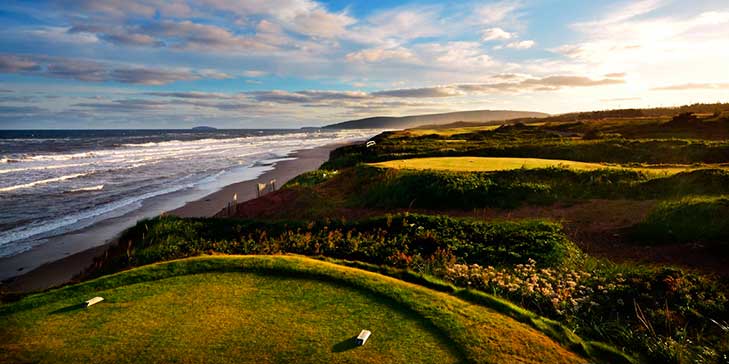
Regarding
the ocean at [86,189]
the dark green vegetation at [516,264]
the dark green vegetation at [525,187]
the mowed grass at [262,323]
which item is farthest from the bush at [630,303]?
the ocean at [86,189]

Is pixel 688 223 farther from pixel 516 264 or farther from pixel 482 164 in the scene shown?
pixel 482 164

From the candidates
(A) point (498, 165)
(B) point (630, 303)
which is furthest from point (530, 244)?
(A) point (498, 165)

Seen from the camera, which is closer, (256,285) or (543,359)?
(543,359)

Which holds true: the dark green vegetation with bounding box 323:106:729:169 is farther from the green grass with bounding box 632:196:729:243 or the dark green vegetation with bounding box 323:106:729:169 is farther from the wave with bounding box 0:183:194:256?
the green grass with bounding box 632:196:729:243

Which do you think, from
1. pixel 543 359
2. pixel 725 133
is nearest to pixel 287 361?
pixel 543 359

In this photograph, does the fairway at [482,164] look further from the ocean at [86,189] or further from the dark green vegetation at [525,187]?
the ocean at [86,189]

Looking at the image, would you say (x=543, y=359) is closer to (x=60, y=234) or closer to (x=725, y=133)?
(x=60, y=234)
